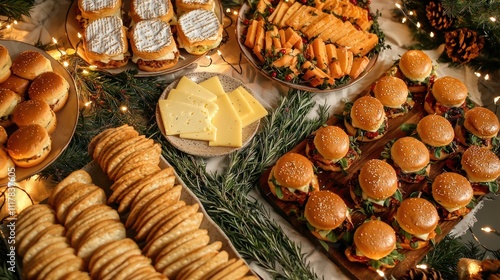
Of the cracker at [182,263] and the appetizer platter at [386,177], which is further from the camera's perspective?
the appetizer platter at [386,177]

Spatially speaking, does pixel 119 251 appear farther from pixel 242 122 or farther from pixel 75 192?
pixel 242 122

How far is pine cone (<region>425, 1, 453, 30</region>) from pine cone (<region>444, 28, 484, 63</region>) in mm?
73

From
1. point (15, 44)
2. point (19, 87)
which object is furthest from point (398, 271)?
point (15, 44)

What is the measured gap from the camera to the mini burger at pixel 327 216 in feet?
7.69

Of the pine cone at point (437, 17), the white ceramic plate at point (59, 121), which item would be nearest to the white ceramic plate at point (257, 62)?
the pine cone at point (437, 17)

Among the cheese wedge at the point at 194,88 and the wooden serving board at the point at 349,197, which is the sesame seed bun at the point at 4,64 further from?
the wooden serving board at the point at 349,197

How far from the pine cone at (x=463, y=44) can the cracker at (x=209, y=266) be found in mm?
2035

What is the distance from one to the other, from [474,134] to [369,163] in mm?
663

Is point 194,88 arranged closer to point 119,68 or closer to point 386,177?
point 119,68

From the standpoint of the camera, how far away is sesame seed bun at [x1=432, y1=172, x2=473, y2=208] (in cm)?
247

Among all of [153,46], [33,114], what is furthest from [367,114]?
[33,114]

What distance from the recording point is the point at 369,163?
2537mm

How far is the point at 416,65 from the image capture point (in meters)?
2.93

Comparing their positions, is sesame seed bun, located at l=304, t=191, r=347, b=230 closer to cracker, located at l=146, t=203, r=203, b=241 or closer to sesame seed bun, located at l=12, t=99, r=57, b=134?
cracker, located at l=146, t=203, r=203, b=241
